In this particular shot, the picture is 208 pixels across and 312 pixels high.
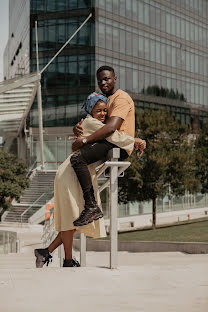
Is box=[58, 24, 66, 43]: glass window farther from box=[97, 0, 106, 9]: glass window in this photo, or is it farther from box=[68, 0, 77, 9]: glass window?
box=[97, 0, 106, 9]: glass window

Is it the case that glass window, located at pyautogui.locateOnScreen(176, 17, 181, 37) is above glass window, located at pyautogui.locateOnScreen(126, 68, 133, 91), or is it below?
above

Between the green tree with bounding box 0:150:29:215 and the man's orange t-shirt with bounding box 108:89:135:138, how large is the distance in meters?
22.4

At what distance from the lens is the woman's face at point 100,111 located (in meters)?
5.48

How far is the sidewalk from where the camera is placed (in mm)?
3697

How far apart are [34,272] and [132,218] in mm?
36722

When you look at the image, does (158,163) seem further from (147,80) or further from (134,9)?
(134,9)

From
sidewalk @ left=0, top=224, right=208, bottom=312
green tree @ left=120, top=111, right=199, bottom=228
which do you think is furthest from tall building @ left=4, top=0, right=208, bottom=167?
sidewalk @ left=0, top=224, right=208, bottom=312

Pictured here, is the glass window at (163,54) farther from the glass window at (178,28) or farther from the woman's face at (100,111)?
the woman's face at (100,111)

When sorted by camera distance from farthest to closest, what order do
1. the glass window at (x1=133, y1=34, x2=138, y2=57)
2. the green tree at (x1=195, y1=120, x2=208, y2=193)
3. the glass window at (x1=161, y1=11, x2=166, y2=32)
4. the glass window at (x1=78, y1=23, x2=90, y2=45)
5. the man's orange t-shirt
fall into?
the glass window at (x1=161, y1=11, x2=166, y2=32) → the glass window at (x1=133, y1=34, x2=138, y2=57) → the glass window at (x1=78, y1=23, x2=90, y2=45) → the green tree at (x1=195, y1=120, x2=208, y2=193) → the man's orange t-shirt

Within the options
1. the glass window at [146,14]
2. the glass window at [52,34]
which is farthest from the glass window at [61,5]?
the glass window at [146,14]

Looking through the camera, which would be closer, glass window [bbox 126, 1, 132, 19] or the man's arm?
the man's arm

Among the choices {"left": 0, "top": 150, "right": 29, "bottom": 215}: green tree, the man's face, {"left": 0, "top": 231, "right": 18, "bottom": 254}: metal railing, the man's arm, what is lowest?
{"left": 0, "top": 231, "right": 18, "bottom": 254}: metal railing

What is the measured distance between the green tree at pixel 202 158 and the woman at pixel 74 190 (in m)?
29.2

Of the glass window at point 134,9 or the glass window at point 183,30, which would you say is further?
the glass window at point 183,30
